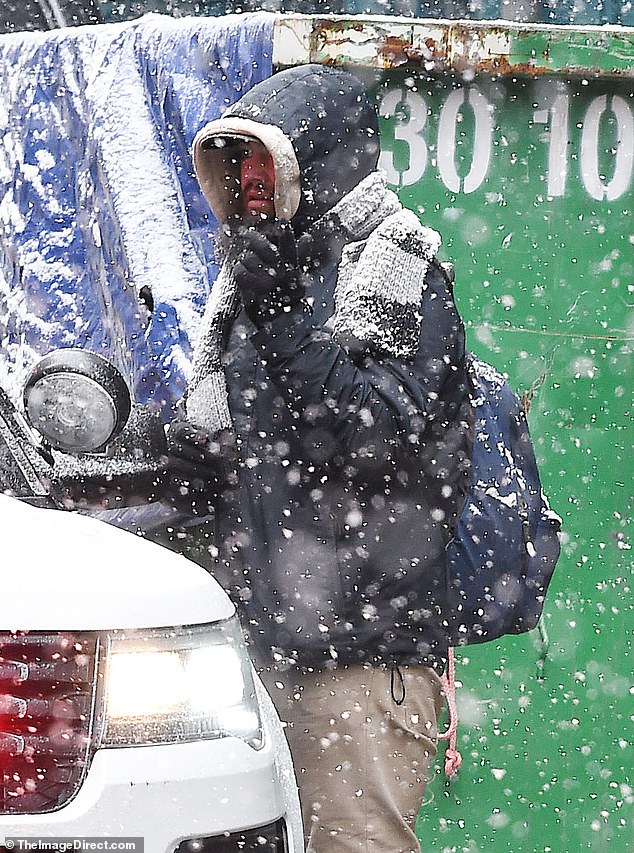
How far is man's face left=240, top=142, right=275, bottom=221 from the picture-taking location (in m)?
2.86

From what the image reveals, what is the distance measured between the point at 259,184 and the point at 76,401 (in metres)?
0.88

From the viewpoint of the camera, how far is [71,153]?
3.80 m

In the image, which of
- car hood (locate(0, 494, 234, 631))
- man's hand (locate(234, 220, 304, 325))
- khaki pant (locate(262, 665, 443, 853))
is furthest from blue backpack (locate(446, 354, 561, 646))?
car hood (locate(0, 494, 234, 631))

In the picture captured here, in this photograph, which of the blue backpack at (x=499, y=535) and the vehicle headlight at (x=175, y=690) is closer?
the vehicle headlight at (x=175, y=690)

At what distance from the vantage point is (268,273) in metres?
2.70

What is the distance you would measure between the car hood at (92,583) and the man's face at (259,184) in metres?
1.14

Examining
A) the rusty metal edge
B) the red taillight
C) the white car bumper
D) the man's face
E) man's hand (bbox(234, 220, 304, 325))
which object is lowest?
the white car bumper

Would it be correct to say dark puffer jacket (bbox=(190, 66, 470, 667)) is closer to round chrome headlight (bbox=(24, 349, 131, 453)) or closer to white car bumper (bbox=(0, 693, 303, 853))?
round chrome headlight (bbox=(24, 349, 131, 453))

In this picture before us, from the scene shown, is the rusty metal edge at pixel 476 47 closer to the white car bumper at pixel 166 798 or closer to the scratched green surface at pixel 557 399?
the scratched green surface at pixel 557 399


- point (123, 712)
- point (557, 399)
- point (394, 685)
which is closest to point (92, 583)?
point (123, 712)

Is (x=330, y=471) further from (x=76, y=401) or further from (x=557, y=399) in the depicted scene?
(x=557, y=399)

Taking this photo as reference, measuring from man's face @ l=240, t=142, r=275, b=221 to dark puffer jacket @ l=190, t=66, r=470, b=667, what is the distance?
64mm

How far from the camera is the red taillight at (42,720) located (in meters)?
1.60

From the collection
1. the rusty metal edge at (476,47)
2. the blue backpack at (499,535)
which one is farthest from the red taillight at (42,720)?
the rusty metal edge at (476,47)
